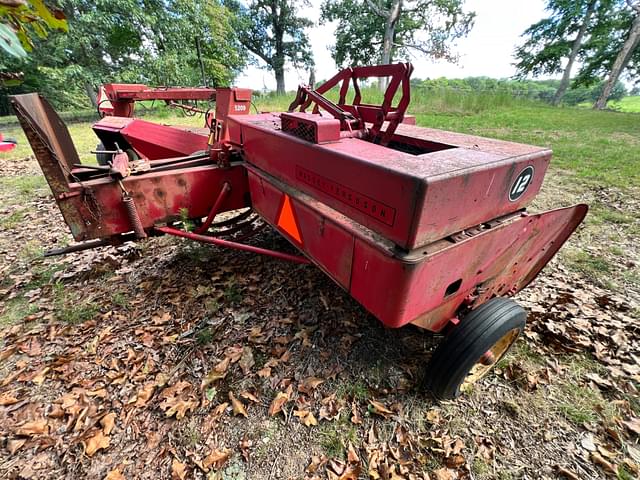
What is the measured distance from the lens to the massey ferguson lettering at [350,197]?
144 centimetres

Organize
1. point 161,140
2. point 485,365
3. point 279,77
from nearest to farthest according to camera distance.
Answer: point 485,365 → point 161,140 → point 279,77

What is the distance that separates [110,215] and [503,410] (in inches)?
115

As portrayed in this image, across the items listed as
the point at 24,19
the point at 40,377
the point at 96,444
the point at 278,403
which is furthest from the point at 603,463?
the point at 40,377

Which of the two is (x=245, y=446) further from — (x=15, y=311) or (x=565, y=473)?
(x=15, y=311)

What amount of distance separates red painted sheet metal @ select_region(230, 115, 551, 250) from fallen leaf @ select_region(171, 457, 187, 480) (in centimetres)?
162

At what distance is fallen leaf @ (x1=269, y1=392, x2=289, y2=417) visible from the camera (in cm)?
196

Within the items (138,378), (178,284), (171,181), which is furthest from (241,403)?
(171,181)

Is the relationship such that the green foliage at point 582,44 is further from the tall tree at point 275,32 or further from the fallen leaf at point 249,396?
the fallen leaf at point 249,396

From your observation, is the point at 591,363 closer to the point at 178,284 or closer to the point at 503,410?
the point at 503,410

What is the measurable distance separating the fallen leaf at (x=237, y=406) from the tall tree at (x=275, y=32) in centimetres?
2434

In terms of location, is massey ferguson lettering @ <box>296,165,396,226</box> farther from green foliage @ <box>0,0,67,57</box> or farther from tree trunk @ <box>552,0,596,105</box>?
tree trunk @ <box>552,0,596,105</box>

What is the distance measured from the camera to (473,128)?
32.7ft

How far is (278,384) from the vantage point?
2.13 metres

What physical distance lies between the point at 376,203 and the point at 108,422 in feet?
6.61
